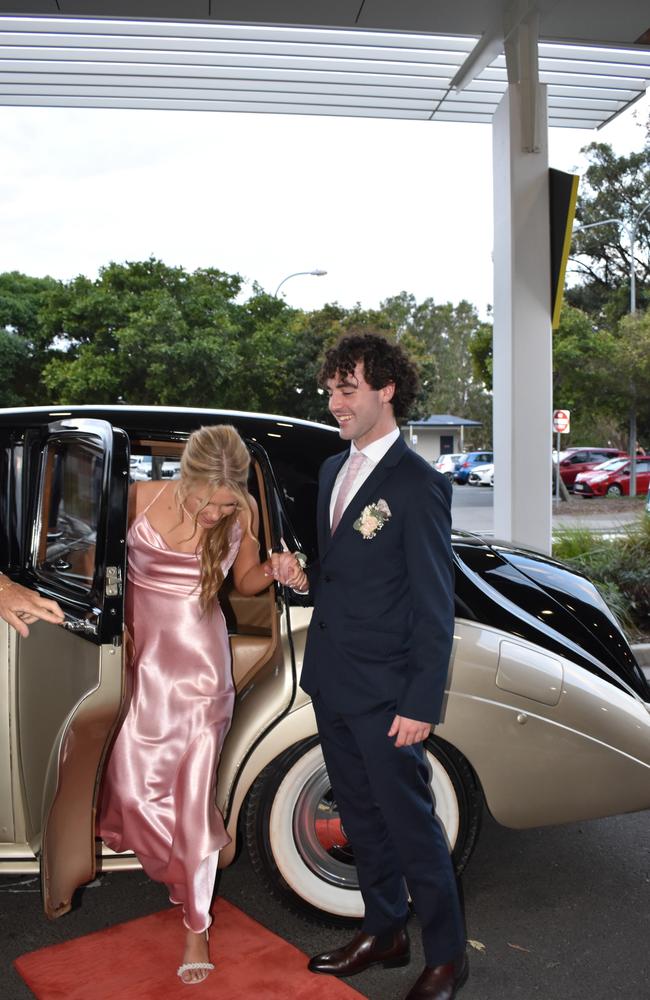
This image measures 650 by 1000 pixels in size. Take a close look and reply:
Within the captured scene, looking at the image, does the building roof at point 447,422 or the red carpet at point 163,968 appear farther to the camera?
the building roof at point 447,422

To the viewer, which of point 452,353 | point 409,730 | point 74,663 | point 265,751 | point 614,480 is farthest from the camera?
point 452,353

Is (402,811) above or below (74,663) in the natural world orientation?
below

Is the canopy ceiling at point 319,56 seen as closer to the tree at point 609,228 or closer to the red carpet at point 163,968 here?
the red carpet at point 163,968

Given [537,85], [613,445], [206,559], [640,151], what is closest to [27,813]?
[206,559]

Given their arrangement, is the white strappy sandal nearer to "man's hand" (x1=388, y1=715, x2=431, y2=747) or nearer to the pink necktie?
"man's hand" (x1=388, y1=715, x2=431, y2=747)

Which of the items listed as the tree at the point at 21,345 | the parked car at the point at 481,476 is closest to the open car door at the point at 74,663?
the tree at the point at 21,345

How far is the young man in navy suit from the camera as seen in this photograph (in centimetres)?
259

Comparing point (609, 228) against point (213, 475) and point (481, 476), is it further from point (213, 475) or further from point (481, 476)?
point (213, 475)

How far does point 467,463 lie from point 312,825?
43621mm

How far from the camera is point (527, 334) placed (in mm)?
8570

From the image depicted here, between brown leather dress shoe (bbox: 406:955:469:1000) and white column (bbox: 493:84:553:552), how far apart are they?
240 inches

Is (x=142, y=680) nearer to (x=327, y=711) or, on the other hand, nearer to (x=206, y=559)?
(x=206, y=559)

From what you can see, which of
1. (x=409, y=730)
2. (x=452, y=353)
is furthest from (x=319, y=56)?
(x=452, y=353)

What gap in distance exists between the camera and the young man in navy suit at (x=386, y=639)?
259cm
